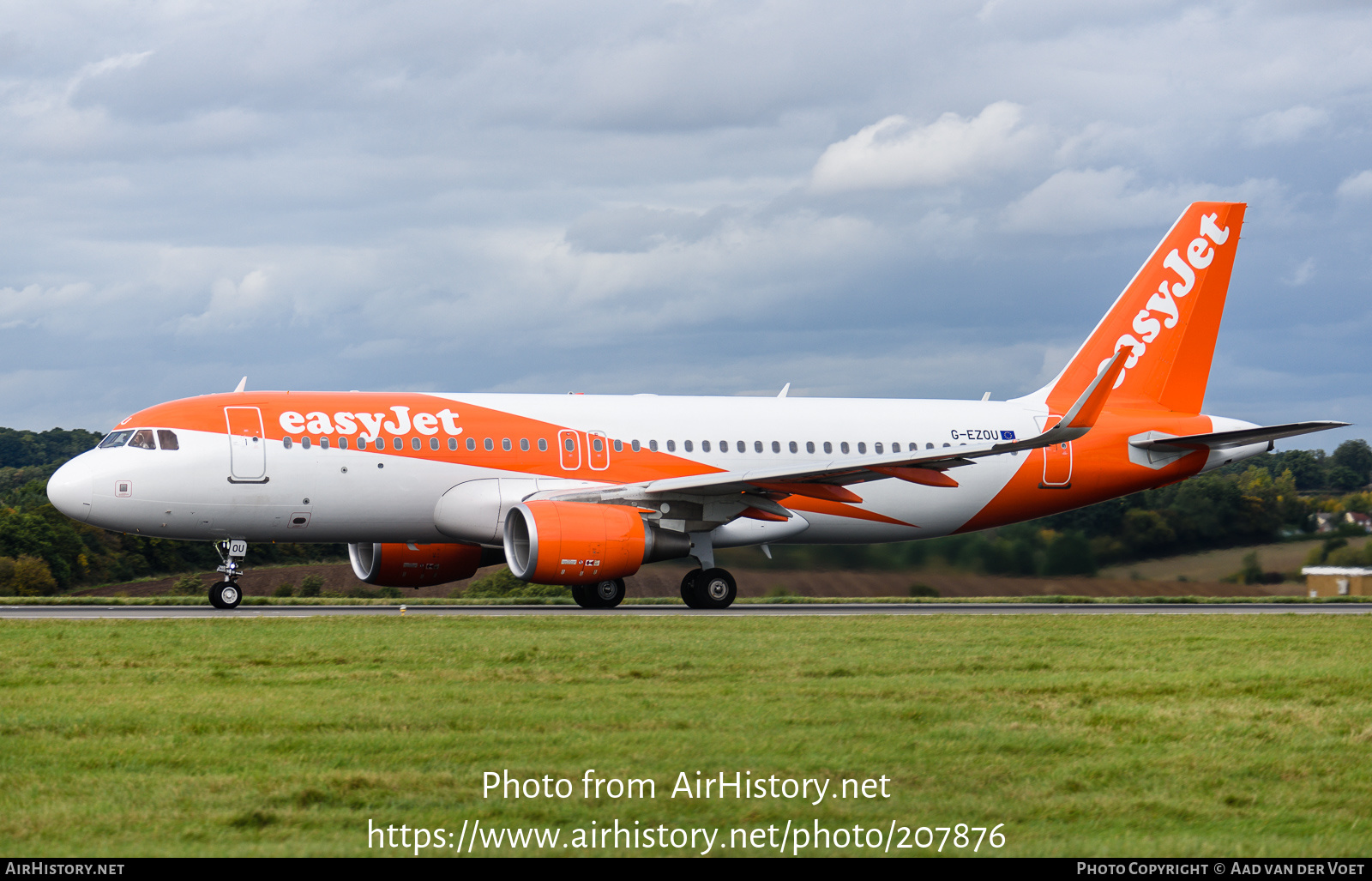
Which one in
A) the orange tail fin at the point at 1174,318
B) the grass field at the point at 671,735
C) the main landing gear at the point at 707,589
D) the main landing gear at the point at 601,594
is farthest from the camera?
the orange tail fin at the point at 1174,318

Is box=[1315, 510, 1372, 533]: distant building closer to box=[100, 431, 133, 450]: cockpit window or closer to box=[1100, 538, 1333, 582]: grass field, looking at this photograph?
box=[1100, 538, 1333, 582]: grass field

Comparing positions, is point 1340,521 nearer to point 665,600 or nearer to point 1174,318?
point 1174,318

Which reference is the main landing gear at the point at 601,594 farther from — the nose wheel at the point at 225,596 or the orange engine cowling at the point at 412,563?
the nose wheel at the point at 225,596

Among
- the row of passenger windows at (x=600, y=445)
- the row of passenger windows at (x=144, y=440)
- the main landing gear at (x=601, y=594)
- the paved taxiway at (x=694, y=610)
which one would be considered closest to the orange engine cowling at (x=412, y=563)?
the paved taxiway at (x=694, y=610)

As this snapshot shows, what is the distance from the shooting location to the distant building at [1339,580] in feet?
88.7

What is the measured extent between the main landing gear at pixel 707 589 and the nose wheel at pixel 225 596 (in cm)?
744

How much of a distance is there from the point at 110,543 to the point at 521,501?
14.3m

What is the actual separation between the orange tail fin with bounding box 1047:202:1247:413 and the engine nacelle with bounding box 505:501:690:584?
1079 cm

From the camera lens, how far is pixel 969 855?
21.3 feet

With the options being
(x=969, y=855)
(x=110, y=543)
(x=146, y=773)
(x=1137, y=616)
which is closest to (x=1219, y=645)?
(x=1137, y=616)

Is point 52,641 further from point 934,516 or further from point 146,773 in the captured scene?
point 934,516

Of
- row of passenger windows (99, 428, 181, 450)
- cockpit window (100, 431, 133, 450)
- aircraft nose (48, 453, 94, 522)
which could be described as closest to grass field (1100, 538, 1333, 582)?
row of passenger windows (99, 428, 181, 450)

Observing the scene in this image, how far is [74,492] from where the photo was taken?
22.4 m

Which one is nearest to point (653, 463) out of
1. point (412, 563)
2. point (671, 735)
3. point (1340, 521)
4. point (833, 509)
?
point (833, 509)
